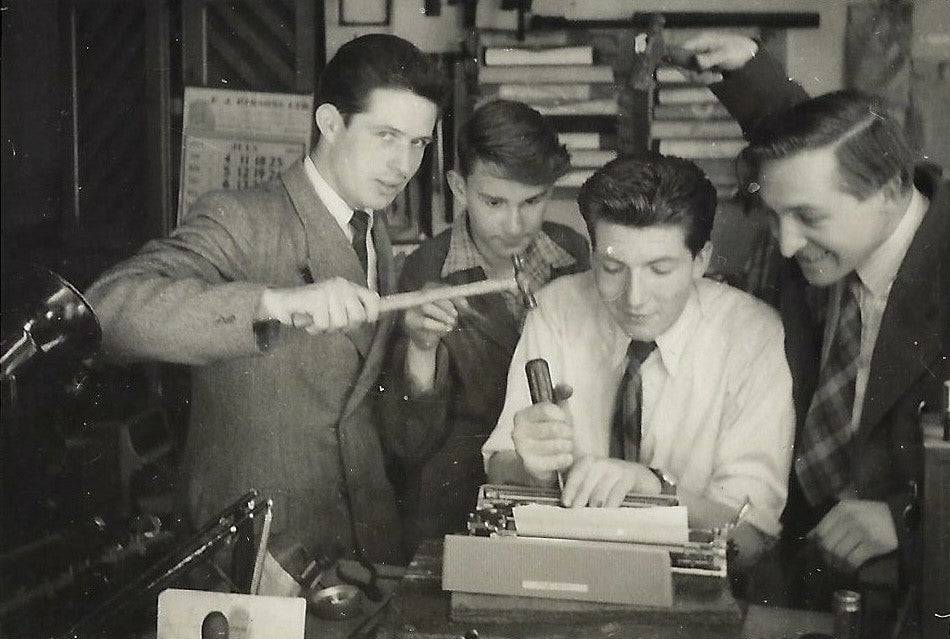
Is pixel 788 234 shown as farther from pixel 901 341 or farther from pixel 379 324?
pixel 379 324

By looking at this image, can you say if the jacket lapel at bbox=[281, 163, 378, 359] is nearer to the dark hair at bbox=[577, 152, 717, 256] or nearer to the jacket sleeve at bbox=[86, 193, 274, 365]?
the jacket sleeve at bbox=[86, 193, 274, 365]

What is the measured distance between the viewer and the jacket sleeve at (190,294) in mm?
2123

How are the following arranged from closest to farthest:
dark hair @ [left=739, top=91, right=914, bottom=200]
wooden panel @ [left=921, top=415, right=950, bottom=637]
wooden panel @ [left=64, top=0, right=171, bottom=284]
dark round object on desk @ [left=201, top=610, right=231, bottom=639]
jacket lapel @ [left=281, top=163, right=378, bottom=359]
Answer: wooden panel @ [left=921, top=415, right=950, bottom=637], dark hair @ [left=739, top=91, right=914, bottom=200], dark round object on desk @ [left=201, top=610, right=231, bottom=639], jacket lapel @ [left=281, top=163, right=378, bottom=359], wooden panel @ [left=64, top=0, right=171, bottom=284]

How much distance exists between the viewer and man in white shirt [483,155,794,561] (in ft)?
6.51

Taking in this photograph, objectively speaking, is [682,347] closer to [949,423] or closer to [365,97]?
[949,423]

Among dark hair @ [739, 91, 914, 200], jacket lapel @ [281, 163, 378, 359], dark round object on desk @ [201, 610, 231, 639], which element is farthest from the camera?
jacket lapel @ [281, 163, 378, 359]

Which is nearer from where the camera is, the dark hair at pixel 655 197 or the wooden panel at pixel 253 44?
the dark hair at pixel 655 197

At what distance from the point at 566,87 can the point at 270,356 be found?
0.86 metres

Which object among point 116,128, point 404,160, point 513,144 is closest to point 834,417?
point 513,144

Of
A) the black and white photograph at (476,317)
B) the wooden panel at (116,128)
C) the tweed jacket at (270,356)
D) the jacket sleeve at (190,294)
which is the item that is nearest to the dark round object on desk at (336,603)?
the black and white photograph at (476,317)

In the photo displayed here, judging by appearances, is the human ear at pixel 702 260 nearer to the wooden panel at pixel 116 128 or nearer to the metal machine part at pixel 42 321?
the wooden panel at pixel 116 128

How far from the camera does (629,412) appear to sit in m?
2.10

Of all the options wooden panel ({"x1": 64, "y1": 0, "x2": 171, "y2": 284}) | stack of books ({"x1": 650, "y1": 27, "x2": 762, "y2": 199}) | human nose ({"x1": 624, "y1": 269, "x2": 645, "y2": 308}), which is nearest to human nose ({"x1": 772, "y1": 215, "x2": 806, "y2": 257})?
stack of books ({"x1": 650, "y1": 27, "x2": 762, "y2": 199})

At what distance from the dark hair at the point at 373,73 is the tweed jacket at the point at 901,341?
1.96 feet
